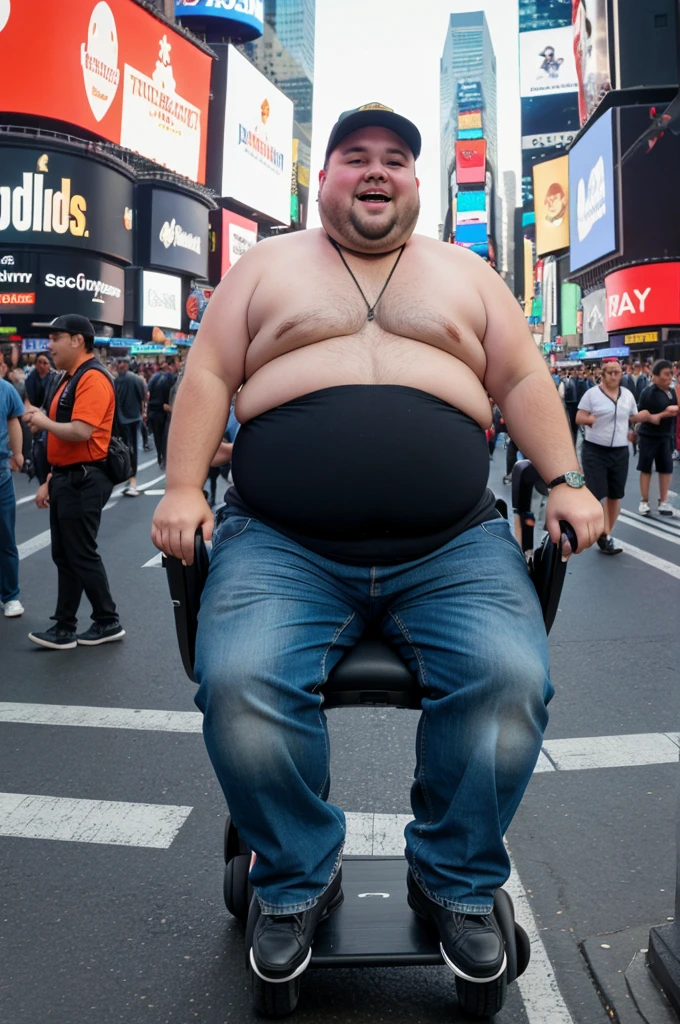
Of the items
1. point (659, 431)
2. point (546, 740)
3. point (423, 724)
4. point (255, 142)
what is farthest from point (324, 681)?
point (255, 142)

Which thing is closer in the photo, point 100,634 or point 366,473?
point 366,473

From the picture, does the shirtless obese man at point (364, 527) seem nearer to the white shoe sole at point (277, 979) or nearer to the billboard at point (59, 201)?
the white shoe sole at point (277, 979)

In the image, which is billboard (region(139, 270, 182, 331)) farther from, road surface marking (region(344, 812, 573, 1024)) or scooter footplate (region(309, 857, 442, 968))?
scooter footplate (region(309, 857, 442, 968))

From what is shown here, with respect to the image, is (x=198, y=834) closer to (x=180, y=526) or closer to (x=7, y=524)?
(x=180, y=526)

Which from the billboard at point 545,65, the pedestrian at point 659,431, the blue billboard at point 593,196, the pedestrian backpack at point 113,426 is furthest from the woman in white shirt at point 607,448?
the billboard at point 545,65

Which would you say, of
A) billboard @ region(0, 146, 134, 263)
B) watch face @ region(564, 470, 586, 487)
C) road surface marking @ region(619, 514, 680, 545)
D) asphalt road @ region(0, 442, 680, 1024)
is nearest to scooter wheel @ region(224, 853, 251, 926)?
asphalt road @ region(0, 442, 680, 1024)

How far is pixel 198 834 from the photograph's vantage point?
11.7 ft

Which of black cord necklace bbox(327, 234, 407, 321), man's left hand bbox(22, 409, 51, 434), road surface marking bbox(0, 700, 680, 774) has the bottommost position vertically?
road surface marking bbox(0, 700, 680, 774)

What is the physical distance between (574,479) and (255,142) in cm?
6869

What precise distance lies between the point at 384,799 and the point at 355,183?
7.32 feet

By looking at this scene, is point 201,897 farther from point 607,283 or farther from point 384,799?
point 607,283

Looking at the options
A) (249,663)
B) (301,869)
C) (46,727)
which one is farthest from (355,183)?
(46,727)

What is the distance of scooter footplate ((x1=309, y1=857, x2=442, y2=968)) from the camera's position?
2408 millimetres

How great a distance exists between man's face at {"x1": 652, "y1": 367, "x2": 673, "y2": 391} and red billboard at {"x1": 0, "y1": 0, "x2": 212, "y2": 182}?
3293cm
